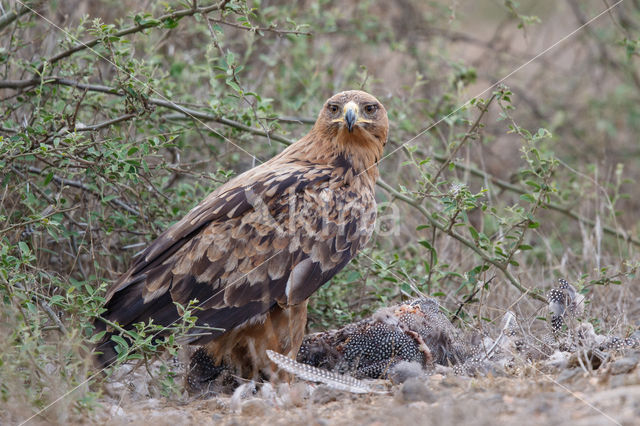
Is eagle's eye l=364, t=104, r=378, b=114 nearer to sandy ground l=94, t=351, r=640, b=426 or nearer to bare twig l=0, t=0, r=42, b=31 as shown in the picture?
sandy ground l=94, t=351, r=640, b=426

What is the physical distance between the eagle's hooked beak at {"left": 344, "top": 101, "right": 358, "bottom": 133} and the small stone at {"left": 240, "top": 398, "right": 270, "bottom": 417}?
71.8 inches

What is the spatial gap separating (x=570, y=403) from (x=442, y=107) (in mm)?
Answer: 4148

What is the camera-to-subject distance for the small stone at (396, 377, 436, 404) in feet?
9.99

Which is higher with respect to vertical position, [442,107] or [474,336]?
[442,107]

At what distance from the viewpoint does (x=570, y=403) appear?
9.36ft

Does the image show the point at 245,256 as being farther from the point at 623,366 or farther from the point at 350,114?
the point at 623,366

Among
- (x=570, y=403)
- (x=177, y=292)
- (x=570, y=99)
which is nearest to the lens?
(x=570, y=403)

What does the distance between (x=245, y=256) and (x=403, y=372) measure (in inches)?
41.2

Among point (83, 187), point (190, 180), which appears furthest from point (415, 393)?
point (190, 180)

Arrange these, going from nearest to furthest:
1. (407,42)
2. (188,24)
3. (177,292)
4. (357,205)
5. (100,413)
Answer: (100,413), (177,292), (357,205), (188,24), (407,42)

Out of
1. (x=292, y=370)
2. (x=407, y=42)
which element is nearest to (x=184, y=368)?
(x=292, y=370)

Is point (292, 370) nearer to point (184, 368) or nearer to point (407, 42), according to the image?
point (184, 368)

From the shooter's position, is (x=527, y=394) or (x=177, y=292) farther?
(x=177, y=292)

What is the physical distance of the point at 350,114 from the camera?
445 cm
